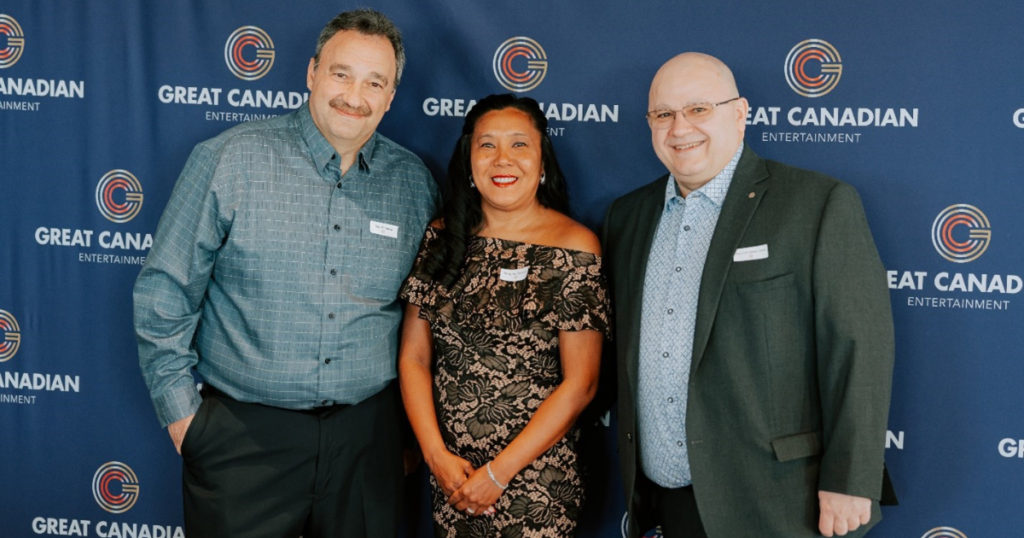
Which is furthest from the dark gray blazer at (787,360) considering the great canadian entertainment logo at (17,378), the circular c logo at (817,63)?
the great canadian entertainment logo at (17,378)

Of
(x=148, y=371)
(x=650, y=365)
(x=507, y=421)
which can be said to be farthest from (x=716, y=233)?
(x=148, y=371)

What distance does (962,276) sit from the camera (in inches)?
101

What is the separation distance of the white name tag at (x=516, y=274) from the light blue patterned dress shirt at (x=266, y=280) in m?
0.37

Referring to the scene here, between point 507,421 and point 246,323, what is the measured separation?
2.67ft

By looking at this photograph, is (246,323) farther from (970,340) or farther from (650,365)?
(970,340)

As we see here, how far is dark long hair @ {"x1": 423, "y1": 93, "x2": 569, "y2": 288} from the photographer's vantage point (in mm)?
2410

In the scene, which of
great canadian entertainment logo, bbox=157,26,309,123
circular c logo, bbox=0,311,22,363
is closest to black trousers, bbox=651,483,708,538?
great canadian entertainment logo, bbox=157,26,309,123

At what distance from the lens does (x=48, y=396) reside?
3074 mm

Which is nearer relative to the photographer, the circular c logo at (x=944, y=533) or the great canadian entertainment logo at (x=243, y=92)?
the circular c logo at (x=944, y=533)

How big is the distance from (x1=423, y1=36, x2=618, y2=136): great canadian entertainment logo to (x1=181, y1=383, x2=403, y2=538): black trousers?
1.20 meters

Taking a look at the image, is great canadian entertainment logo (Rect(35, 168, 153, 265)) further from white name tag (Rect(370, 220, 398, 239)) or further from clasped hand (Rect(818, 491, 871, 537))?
clasped hand (Rect(818, 491, 871, 537))

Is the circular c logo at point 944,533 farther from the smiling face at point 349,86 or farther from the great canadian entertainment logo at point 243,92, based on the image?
the great canadian entertainment logo at point 243,92

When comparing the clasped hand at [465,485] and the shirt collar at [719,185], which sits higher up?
the shirt collar at [719,185]

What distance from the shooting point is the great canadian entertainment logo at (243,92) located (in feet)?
9.62
